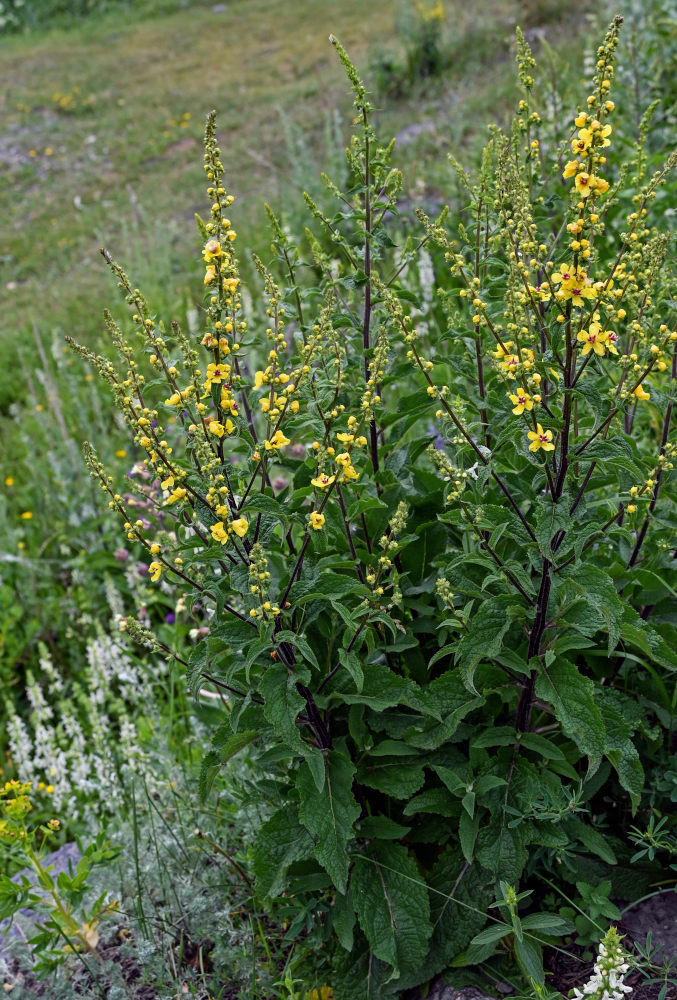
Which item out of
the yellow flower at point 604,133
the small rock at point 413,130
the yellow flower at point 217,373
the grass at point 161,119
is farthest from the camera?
the small rock at point 413,130

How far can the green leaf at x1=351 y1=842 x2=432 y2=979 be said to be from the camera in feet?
6.76

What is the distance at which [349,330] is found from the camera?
101 inches

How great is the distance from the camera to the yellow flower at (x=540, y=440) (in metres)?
1.77

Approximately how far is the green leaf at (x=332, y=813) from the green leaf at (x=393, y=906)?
8 centimetres

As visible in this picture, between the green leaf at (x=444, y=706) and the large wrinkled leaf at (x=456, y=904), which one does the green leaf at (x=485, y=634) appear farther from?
the large wrinkled leaf at (x=456, y=904)

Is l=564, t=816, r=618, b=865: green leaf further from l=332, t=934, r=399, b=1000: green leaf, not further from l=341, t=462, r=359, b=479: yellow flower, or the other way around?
l=341, t=462, r=359, b=479: yellow flower

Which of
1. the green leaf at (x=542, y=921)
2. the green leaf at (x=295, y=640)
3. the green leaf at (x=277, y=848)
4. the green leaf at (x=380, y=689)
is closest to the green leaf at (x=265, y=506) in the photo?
the green leaf at (x=295, y=640)

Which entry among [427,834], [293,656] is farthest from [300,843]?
[293,656]

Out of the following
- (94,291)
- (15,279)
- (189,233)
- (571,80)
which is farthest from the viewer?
(15,279)

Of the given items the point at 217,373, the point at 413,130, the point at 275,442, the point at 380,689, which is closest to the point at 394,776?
the point at 380,689

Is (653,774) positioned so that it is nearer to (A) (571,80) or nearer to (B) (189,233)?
(A) (571,80)

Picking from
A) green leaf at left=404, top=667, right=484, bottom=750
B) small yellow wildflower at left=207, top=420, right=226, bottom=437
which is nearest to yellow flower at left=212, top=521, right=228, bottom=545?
small yellow wildflower at left=207, top=420, right=226, bottom=437

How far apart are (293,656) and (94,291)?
23.1 feet

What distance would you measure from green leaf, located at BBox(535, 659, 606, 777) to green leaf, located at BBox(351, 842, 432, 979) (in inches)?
21.8
